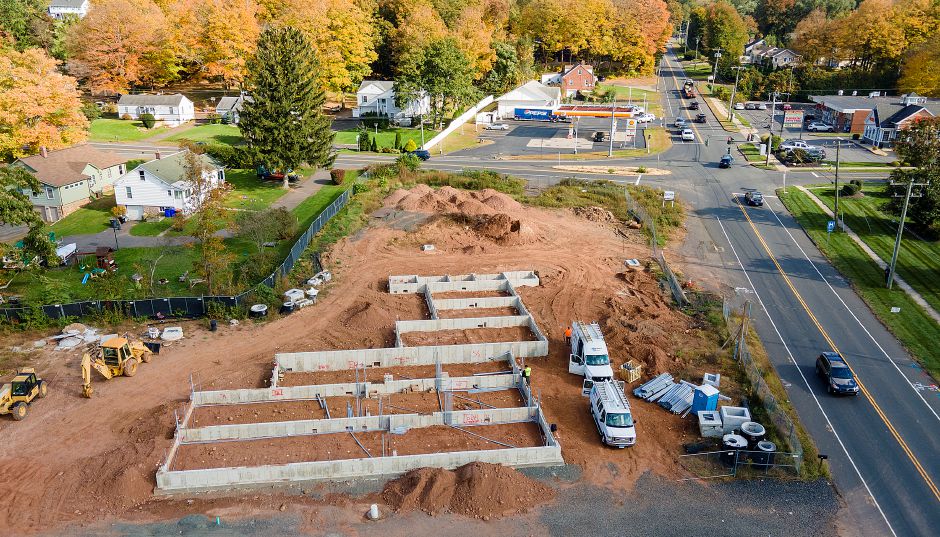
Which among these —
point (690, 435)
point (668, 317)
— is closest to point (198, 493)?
point (690, 435)

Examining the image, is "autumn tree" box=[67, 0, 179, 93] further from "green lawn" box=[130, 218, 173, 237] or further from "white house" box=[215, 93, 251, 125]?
"green lawn" box=[130, 218, 173, 237]

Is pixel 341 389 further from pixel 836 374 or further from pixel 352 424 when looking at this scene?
pixel 836 374

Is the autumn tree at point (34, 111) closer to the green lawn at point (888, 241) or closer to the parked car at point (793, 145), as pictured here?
the green lawn at point (888, 241)

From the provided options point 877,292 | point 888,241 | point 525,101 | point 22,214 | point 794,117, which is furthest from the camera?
point 525,101

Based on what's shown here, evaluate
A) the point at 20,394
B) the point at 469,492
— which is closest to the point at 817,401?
the point at 469,492

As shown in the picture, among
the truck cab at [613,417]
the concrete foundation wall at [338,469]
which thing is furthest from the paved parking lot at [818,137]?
the concrete foundation wall at [338,469]

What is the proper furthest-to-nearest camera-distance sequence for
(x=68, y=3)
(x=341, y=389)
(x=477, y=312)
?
(x=68, y=3) < (x=477, y=312) < (x=341, y=389)

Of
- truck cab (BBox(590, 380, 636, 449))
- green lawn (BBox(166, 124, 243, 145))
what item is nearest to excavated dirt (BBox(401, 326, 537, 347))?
truck cab (BBox(590, 380, 636, 449))
